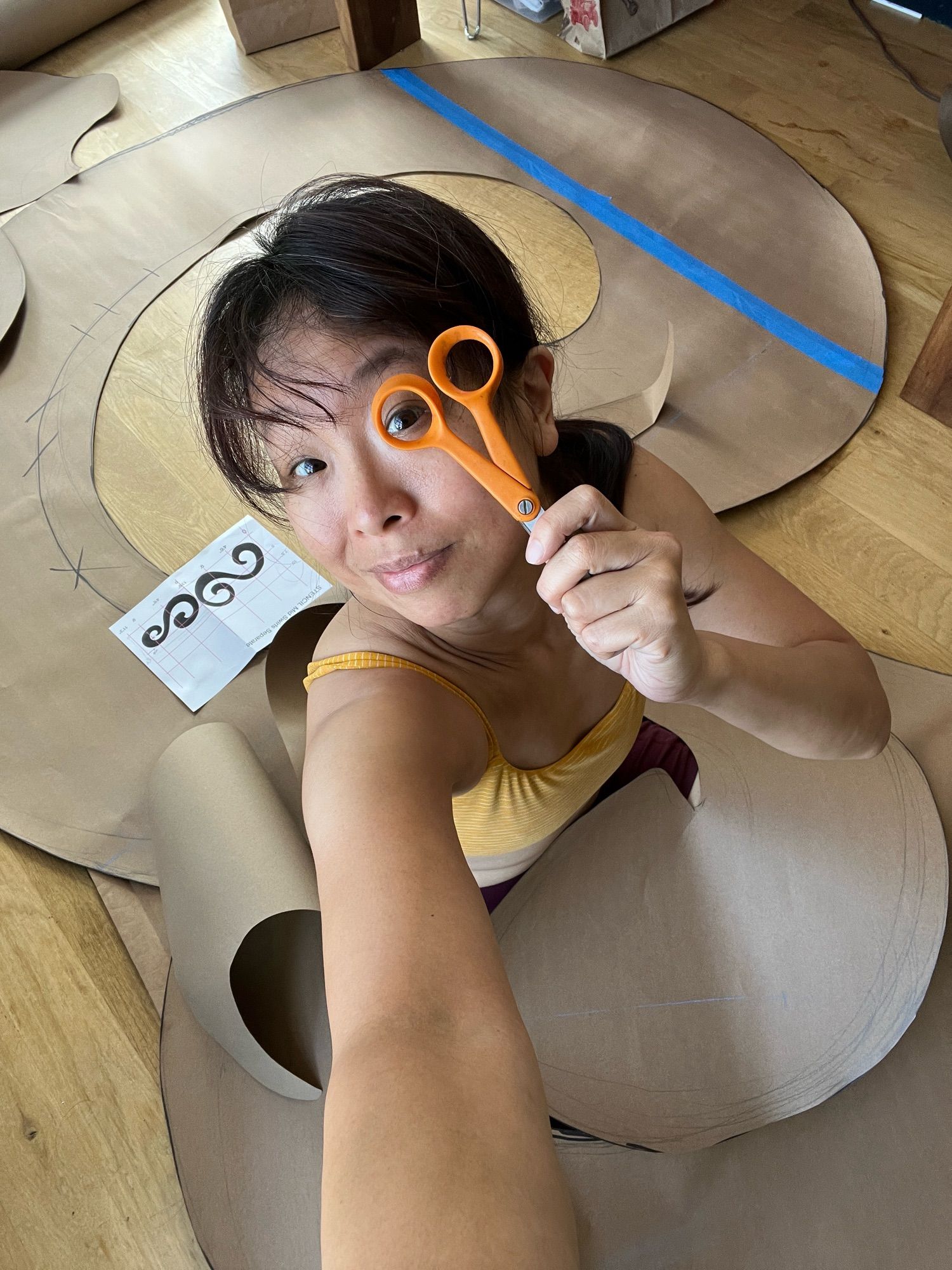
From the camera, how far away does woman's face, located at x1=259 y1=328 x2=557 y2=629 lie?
30.1 inches

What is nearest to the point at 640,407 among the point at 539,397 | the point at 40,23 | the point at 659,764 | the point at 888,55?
the point at 659,764

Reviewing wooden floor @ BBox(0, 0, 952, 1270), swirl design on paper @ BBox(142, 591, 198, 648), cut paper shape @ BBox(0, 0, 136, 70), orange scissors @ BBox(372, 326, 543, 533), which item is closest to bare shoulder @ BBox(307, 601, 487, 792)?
orange scissors @ BBox(372, 326, 543, 533)

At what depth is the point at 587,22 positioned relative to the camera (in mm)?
2633

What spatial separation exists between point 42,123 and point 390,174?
3.53 feet

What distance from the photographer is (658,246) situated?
2.24 meters

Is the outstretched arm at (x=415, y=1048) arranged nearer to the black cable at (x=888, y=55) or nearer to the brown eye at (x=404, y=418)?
the brown eye at (x=404, y=418)

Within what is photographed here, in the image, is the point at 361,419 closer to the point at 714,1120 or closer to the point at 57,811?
the point at 714,1120

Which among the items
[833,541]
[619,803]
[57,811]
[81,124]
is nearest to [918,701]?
[833,541]

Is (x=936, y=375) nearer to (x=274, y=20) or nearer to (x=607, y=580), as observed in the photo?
(x=607, y=580)

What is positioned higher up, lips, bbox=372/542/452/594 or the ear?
the ear

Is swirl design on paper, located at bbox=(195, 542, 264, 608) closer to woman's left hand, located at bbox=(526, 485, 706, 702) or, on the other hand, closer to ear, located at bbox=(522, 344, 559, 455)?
ear, located at bbox=(522, 344, 559, 455)

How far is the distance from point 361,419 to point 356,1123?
1.66ft

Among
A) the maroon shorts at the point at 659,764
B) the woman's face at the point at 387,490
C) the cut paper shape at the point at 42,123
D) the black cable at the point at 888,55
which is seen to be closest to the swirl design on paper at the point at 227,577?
the maroon shorts at the point at 659,764

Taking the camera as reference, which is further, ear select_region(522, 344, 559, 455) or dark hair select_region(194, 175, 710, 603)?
ear select_region(522, 344, 559, 455)
